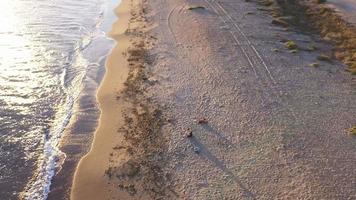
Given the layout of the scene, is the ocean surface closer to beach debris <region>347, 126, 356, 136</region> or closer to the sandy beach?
the sandy beach

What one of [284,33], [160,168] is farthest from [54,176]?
[284,33]

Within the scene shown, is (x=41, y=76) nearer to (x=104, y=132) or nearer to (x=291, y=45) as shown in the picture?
(x=104, y=132)

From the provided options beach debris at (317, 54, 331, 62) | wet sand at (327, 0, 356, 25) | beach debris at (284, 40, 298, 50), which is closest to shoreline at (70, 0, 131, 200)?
beach debris at (284, 40, 298, 50)

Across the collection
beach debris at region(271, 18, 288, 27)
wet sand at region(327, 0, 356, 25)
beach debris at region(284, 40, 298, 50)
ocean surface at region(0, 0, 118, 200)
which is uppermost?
ocean surface at region(0, 0, 118, 200)

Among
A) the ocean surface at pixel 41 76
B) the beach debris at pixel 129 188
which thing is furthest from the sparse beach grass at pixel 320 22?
the beach debris at pixel 129 188

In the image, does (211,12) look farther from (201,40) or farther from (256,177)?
(256,177)
